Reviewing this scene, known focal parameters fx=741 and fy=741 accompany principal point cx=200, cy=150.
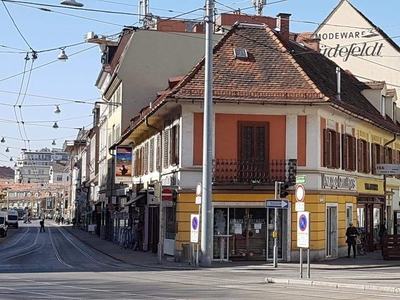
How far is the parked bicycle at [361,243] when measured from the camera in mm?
35819

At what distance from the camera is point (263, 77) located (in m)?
32.4

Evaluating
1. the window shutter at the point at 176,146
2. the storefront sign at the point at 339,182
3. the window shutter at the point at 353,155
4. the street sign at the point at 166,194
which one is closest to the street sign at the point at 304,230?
the street sign at the point at 166,194

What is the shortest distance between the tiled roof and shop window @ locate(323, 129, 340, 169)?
1.28m

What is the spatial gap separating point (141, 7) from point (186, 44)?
540cm

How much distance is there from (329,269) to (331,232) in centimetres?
575

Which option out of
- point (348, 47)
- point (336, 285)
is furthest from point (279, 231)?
point (348, 47)

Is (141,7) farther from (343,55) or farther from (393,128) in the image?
(393,128)

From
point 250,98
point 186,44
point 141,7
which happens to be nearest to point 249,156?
point 250,98

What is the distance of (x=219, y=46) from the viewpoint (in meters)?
34.7

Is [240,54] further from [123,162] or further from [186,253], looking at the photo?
[123,162]

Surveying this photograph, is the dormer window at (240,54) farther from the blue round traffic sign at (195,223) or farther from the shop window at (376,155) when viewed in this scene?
the shop window at (376,155)

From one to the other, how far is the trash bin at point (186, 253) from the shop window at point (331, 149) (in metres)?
7.09

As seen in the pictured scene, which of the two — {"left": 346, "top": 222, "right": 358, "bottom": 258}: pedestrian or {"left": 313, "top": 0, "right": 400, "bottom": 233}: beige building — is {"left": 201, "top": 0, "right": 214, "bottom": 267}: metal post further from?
{"left": 313, "top": 0, "right": 400, "bottom": 233}: beige building

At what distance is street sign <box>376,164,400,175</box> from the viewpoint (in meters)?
37.2
